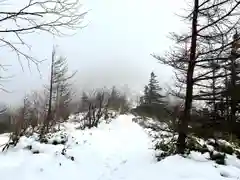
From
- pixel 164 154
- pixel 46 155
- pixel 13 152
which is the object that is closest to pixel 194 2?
pixel 164 154

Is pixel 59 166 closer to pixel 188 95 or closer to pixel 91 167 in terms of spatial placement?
pixel 91 167

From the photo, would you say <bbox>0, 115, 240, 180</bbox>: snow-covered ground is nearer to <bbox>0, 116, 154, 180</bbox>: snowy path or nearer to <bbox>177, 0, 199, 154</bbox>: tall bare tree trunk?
<bbox>0, 116, 154, 180</bbox>: snowy path

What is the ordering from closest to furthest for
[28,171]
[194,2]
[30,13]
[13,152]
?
[30,13]
[28,171]
[13,152]
[194,2]

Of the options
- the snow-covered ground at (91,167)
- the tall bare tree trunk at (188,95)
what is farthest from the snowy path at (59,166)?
the tall bare tree trunk at (188,95)

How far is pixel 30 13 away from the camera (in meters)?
3.42

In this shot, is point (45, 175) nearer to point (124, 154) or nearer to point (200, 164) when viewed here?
point (200, 164)

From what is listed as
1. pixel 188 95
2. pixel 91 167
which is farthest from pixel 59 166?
pixel 188 95

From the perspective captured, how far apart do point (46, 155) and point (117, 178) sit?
2180 mm

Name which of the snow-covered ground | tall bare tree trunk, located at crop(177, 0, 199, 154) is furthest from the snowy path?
tall bare tree trunk, located at crop(177, 0, 199, 154)

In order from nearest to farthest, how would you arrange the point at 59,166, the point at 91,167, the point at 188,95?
1. the point at 59,166
2. the point at 91,167
3. the point at 188,95

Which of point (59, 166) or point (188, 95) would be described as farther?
point (188, 95)

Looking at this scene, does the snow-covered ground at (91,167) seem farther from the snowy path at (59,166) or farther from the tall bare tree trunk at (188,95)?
the tall bare tree trunk at (188,95)

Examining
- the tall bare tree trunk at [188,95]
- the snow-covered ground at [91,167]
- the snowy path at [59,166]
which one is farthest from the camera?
the tall bare tree trunk at [188,95]

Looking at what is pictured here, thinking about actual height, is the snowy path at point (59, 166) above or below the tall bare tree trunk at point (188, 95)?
below
